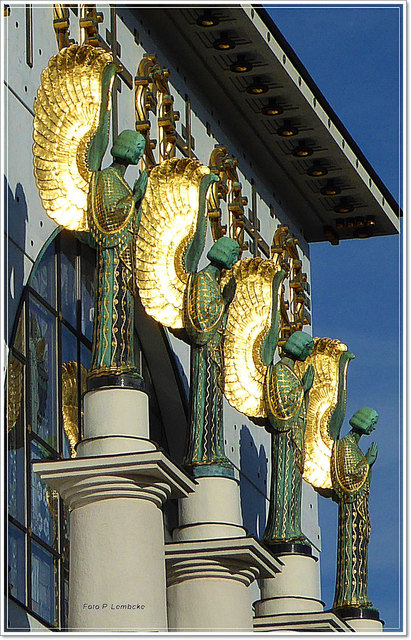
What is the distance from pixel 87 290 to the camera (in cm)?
1864

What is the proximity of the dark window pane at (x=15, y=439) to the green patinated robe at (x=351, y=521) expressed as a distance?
5.17 metres

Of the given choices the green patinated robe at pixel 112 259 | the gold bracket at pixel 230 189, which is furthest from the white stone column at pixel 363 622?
the green patinated robe at pixel 112 259

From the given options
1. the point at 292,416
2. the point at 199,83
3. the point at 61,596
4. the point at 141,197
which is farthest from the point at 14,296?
the point at 199,83

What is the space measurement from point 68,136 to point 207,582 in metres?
3.47

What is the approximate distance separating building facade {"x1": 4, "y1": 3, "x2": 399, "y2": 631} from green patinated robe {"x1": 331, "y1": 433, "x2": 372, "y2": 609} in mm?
980

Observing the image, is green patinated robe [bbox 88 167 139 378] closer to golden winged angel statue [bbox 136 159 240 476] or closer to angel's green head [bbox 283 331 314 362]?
golden winged angel statue [bbox 136 159 240 476]

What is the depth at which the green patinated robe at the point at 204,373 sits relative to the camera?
17.2 meters

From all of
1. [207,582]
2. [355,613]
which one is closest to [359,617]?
[355,613]

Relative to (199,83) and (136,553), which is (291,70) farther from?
(136,553)

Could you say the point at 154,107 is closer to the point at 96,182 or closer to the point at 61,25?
the point at 61,25

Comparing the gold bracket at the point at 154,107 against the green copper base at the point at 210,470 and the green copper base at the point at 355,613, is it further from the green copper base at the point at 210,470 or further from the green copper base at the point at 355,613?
the green copper base at the point at 355,613

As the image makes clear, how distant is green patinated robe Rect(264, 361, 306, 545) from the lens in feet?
62.4

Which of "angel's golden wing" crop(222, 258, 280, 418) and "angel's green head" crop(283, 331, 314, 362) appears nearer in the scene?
"angel's golden wing" crop(222, 258, 280, 418)

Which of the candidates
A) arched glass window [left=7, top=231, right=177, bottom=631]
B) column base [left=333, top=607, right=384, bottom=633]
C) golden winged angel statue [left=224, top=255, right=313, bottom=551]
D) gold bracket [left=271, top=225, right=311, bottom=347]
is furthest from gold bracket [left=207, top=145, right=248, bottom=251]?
column base [left=333, top=607, right=384, bottom=633]
